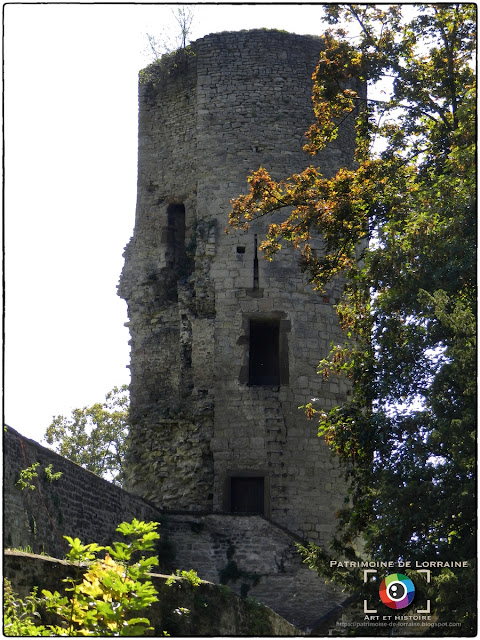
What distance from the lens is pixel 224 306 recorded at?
20891 millimetres

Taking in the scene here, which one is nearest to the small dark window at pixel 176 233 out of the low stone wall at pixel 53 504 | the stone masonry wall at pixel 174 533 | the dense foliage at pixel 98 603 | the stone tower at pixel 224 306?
the stone tower at pixel 224 306

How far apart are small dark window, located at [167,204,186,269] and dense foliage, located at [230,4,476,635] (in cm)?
482

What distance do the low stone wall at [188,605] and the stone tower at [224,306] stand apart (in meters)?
5.00

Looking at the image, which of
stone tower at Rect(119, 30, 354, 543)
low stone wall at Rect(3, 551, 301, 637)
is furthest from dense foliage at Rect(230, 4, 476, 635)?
stone tower at Rect(119, 30, 354, 543)

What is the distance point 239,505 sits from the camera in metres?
20.0

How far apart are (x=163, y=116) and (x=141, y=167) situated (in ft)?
3.20

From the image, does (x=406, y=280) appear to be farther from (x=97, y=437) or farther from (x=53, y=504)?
(x=97, y=437)

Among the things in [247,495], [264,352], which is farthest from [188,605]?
[264,352]

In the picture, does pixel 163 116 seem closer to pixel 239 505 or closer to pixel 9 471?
pixel 239 505

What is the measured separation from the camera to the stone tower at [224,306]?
20.0 metres

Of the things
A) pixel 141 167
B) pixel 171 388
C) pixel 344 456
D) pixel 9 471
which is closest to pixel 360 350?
pixel 344 456

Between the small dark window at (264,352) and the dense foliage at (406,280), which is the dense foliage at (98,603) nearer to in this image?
the dense foliage at (406,280)

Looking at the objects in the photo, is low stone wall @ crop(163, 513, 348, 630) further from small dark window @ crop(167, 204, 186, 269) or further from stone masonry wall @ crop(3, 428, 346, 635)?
small dark window @ crop(167, 204, 186, 269)

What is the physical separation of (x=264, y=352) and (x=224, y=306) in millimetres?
1067
